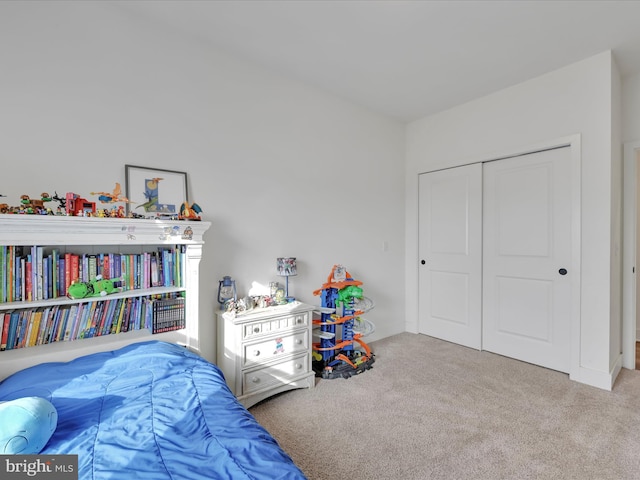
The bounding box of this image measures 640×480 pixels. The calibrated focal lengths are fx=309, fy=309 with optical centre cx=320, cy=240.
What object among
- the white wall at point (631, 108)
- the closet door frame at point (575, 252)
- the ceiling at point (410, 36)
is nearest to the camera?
the ceiling at point (410, 36)

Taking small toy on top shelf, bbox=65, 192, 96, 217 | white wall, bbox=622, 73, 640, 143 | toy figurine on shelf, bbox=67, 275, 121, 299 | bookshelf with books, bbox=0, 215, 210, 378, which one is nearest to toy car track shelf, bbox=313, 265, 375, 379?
bookshelf with books, bbox=0, 215, 210, 378

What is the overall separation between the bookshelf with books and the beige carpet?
971 millimetres

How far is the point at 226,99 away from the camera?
8.00 feet

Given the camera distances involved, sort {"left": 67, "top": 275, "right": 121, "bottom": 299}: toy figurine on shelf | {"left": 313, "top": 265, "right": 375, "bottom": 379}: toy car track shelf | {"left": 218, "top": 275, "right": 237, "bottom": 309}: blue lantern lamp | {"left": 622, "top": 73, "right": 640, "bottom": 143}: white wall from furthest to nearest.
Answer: {"left": 622, "top": 73, "right": 640, "bottom": 143}: white wall → {"left": 313, "top": 265, "right": 375, "bottom": 379}: toy car track shelf → {"left": 218, "top": 275, "right": 237, "bottom": 309}: blue lantern lamp → {"left": 67, "top": 275, "right": 121, "bottom": 299}: toy figurine on shelf

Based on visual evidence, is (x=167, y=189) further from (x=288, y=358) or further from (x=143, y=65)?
(x=288, y=358)

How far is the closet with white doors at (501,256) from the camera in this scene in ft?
9.00

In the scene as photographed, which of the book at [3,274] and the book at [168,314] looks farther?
the book at [168,314]

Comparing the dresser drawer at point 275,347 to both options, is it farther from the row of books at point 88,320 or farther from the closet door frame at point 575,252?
the closet door frame at point 575,252

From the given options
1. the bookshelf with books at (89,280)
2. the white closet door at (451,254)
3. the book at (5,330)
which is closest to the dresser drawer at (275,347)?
the bookshelf with books at (89,280)

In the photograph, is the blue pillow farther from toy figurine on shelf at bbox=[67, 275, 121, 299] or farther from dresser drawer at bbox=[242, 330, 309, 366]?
dresser drawer at bbox=[242, 330, 309, 366]

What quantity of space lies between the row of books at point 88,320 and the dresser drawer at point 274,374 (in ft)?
1.96

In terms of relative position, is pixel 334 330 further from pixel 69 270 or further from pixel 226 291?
pixel 69 270

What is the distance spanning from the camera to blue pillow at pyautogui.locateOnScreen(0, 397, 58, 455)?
0.86m

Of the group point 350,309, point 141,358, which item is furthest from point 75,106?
point 350,309
